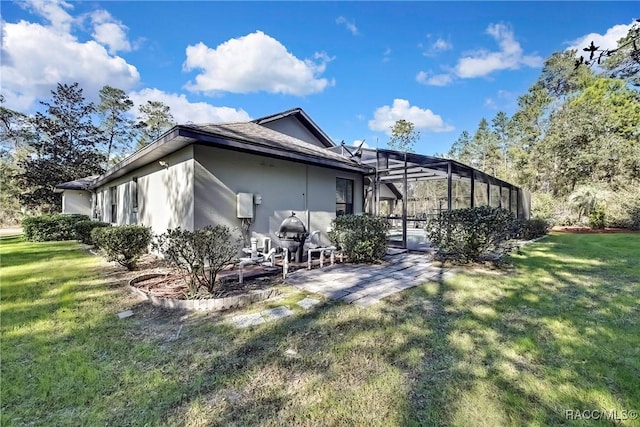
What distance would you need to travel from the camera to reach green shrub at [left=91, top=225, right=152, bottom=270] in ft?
21.5

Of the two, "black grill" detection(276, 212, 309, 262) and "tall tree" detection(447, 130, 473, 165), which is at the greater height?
"tall tree" detection(447, 130, 473, 165)

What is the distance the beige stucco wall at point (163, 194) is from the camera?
6.89m

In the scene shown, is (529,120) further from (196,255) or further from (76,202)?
(76,202)

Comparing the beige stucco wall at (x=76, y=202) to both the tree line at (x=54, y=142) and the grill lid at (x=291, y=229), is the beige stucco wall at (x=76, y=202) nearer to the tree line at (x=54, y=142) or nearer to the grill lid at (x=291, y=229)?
the tree line at (x=54, y=142)

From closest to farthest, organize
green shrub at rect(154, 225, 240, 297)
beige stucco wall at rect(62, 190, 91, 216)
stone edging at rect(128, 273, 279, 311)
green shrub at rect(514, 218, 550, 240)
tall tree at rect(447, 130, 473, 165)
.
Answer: stone edging at rect(128, 273, 279, 311) < green shrub at rect(154, 225, 240, 297) < green shrub at rect(514, 218, 550, 240) < beige stucco wall at rect(62, 190, 91, 216) < tall tree at rect(447, 130, 473, 165)

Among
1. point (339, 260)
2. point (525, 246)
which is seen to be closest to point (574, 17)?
point (525, 246)

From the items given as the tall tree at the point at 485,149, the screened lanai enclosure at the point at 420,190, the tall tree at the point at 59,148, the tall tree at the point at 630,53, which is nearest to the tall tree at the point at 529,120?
the tall tree at the point at 485,149

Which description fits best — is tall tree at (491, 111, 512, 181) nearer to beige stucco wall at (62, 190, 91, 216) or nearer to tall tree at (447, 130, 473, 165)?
tall tree at (447, 130, 473, 165)

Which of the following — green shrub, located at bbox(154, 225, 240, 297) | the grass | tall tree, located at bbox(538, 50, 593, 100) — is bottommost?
the grass

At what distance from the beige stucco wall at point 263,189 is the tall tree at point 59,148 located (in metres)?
22.8

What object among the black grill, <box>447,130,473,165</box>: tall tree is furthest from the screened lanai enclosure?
<box>447,130,473,165</box>: tall tree

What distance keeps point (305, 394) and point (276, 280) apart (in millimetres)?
3540

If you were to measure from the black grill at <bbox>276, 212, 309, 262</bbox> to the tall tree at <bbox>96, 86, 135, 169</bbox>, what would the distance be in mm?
27970

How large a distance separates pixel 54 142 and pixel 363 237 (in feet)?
89.8
